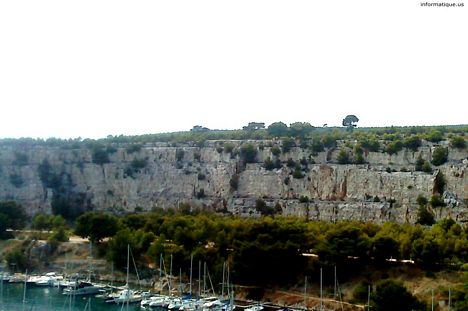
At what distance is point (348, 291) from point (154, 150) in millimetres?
34841

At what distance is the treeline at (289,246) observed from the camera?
128 feet

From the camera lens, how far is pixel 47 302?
4088 cm

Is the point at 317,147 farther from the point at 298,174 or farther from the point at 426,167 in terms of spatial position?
the point at 426,167

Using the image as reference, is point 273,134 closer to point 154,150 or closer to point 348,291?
point 154,150

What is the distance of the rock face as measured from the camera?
53781 millimetres

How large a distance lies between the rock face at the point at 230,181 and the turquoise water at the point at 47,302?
20.9 m

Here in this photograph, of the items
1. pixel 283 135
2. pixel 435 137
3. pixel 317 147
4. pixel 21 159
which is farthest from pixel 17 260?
pixel 435 137

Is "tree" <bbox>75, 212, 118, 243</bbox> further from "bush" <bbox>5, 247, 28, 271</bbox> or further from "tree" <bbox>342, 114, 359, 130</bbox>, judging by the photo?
"tree" <bbox>342, 114, 359, 130</bbox>

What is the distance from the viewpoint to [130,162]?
230 feet

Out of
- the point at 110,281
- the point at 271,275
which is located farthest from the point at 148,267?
the point at 271,275

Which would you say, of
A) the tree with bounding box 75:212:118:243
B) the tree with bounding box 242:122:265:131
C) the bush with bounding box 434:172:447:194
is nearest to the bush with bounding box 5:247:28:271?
the tree with bounding box 75:212:118:243

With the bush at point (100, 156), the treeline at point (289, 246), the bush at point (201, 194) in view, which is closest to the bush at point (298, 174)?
the bush at point (201, 194)

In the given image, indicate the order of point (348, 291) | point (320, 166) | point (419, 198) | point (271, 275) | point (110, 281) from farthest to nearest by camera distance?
point (320, 166)
point (419, 198)
point (110, 281)
point (271, 275)
point (348, 291)

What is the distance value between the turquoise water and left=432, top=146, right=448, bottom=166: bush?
25447 mm
